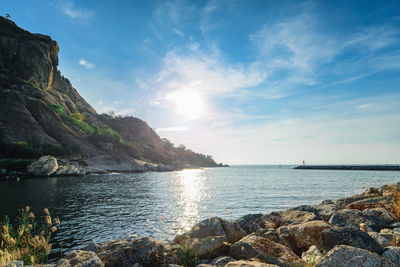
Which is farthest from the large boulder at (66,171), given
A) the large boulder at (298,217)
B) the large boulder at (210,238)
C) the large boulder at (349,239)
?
the large boulder at (349,239)

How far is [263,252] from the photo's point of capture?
20.6ft

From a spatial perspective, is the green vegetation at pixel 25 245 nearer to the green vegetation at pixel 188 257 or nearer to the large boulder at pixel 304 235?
the green vegetation at pixel 188 257

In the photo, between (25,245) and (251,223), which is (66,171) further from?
(251,223)

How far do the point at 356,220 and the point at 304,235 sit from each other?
4042 millimetres

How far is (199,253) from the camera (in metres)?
7.16

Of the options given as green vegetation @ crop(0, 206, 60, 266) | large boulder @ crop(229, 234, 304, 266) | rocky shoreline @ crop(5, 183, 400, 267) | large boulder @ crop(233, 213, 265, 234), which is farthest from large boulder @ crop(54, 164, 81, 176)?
large boulder @ crop(229, 234, 304, 266)

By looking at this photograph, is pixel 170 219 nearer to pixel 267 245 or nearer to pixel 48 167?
pixel 267 245

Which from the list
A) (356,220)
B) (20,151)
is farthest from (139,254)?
(20,151)

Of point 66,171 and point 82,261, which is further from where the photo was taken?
point 66,171

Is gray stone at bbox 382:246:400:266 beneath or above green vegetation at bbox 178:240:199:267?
above

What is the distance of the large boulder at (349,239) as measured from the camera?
225 inches

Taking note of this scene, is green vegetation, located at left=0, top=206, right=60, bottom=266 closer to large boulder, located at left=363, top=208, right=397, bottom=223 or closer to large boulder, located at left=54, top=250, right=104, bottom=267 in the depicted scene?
large boulder, located at left=54, top=250, right=104, bottom=267

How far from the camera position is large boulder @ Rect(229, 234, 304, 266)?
5.92 metres

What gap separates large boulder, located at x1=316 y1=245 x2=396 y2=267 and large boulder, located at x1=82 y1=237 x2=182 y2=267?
422 cm
